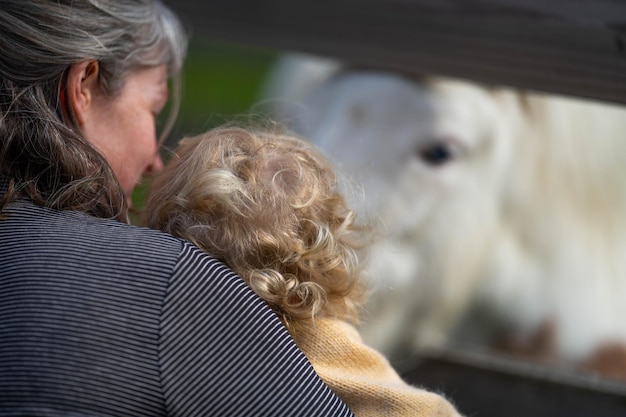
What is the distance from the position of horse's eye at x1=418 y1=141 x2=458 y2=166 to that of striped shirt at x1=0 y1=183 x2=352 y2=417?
131 centimetres

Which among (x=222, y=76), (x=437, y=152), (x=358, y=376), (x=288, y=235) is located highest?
(x=288, y=235)

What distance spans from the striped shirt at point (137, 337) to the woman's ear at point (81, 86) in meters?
0.24

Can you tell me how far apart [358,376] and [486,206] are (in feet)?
4.40

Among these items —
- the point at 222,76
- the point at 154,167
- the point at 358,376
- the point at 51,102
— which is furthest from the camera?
the point at 222,76

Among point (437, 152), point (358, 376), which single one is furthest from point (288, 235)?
point (437, 152)

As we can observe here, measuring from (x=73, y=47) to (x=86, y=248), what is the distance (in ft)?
0.97

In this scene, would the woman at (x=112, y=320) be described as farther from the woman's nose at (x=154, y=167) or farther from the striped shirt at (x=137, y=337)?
the woman's nose at (x=154, y=167)

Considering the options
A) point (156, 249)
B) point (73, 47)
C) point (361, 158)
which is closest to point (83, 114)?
point (73, 47)

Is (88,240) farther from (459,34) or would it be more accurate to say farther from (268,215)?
(459,34)

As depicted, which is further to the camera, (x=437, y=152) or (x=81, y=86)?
(x=437, y=152)

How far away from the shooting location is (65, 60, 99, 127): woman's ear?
934 mm

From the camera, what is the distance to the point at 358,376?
822 mm

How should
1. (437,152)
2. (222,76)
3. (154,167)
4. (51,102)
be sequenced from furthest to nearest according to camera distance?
(222,76), (437,152), (154,167), (51,102)

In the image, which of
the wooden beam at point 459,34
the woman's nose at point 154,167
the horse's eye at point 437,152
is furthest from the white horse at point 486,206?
the woman's nose at point 154,167
